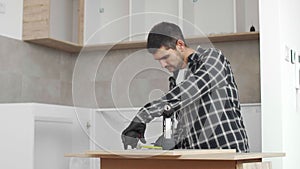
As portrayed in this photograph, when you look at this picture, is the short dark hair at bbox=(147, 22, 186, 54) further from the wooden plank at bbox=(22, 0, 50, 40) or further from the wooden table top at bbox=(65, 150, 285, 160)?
the wooden plank at bbox=(22, 0, 50, 40)

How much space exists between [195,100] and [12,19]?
84.2 inches

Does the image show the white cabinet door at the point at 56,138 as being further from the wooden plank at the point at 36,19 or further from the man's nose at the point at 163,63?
the man's nose at the point at 163,63

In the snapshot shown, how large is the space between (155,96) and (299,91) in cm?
158

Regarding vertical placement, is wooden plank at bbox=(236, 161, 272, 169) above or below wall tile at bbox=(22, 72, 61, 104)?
below

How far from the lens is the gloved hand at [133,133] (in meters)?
1.61

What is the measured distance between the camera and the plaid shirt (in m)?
1.65

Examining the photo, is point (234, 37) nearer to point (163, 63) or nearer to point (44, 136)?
point (44, 136)

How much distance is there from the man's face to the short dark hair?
16 mm

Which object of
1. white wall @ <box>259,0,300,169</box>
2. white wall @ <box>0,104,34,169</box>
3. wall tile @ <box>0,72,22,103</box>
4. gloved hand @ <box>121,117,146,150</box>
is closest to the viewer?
gloved hand @ <box>121,117,146,150</box>

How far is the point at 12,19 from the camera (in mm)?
3494

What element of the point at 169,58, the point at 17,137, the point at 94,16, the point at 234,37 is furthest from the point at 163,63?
the point at 94,16

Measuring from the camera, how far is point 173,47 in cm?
165

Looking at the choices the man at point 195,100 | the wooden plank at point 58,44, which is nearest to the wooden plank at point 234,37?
the wooden plank at point 58,44

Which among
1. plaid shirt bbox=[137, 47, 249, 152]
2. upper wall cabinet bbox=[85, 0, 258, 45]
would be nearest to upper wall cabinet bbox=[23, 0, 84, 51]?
upper wall cabinet bbox=[85, 0, 258, 45]
